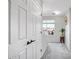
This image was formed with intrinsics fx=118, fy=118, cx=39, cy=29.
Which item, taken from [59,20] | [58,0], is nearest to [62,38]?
[59,20]

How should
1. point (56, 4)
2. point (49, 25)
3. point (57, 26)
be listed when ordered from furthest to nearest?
point (49, 25) < point (57, 26) < point (56, 4)

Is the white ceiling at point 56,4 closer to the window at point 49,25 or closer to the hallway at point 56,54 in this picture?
the hallway at point 56,54

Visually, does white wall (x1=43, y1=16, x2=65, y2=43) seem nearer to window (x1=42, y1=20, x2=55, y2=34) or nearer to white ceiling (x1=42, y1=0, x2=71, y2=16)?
window (x1=42, y1=20, x2=55, y2=34)

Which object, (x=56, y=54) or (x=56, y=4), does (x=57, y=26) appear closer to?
(x=56, y=4)

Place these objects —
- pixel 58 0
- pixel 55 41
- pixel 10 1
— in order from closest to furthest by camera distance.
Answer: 1. pixel 10 1
2. pixel 58 0
3. pixel 55 41

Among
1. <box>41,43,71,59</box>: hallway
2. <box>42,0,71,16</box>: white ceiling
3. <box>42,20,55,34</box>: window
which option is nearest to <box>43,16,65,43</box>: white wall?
<box>42,20,55,34</box>: window

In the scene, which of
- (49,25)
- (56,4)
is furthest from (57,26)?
(56,4)

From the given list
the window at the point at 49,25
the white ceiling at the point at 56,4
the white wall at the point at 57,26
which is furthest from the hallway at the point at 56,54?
the window at the point at 49,25

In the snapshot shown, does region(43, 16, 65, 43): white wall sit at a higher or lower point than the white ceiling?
lower
